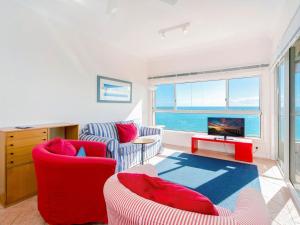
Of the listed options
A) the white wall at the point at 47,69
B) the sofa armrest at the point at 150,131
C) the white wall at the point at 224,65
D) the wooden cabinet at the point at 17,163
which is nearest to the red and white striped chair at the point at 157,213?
the wooden cabinet at the point at 17,163

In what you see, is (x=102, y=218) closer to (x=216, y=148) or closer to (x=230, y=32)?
(x=216, y=148)

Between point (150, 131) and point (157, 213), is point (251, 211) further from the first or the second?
point (150, 131)

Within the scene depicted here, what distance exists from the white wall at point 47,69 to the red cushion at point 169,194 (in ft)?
7.77

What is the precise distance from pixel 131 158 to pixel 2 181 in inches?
71.4

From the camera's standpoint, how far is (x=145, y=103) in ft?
17.1

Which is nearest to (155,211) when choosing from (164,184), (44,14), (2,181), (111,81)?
(164,184)

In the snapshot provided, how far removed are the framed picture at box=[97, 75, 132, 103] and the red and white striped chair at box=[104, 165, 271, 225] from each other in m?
3.08

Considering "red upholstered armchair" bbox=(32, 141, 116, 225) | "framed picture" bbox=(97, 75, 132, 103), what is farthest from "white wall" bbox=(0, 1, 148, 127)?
"red upholstered armchair" bbox=(32, 141, 116, 225)

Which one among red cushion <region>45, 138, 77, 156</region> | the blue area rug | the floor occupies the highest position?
red cushion <region>45, 138, 77, 156</region>

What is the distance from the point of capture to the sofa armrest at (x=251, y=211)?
0.70 metres

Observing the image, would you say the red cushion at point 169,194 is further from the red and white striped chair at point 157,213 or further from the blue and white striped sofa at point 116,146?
the blue and white striped sofa at point 116,146

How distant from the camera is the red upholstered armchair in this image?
152 cm

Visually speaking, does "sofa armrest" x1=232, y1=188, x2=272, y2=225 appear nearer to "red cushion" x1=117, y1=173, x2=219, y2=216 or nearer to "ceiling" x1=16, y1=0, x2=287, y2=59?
"red cushion" x1=117, y1=173, x2=219, y2=216

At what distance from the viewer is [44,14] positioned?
2.70 meters
